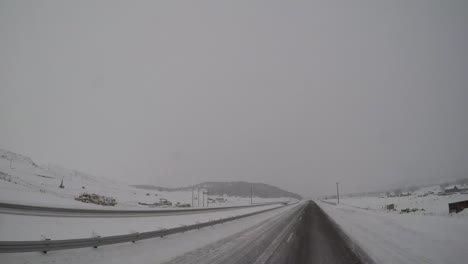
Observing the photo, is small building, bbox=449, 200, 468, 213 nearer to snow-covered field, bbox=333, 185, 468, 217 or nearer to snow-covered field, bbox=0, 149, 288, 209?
snow-covered field, bbox=333, 185, 468, 217

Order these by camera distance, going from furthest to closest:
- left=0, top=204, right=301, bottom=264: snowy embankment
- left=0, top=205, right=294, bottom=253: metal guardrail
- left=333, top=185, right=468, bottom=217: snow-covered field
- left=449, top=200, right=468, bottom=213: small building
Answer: left=333, top=185, right=468, bottom=217: snow-covered field < left=449, top=200, right=468, bottom=213: small building < left=0, top=204, right=301, bottom=264: snowy embankment < left=0, top=205, right=294, bottom=253: metal guardrail

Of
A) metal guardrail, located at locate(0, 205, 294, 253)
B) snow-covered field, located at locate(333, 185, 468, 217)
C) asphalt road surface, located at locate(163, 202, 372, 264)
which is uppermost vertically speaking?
metal guardrail, located at locate(0, 205, 294, 253)

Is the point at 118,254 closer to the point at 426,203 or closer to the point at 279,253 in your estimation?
the point at 279,253

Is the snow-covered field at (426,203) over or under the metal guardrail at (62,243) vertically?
under

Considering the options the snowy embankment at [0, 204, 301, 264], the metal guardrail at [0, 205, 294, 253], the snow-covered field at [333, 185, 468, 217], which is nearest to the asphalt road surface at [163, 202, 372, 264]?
the snowy embankment at [0, 204, 301, 264]

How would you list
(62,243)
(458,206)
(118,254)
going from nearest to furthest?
(62,243) → (118,254) → (458,206)

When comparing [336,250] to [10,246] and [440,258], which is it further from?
[10,246]

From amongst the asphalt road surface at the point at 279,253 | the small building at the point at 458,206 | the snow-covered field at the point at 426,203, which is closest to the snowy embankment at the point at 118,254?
the asphalt road surface at the point at 279,253

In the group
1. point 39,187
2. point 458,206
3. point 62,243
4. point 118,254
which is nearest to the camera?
point 62,243

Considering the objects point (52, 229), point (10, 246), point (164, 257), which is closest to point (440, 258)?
point (164, 257)

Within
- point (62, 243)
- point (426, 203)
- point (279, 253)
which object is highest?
point (62, 243)

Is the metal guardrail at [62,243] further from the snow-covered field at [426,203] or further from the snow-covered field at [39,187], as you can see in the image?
the snow-covered field at [426,203]

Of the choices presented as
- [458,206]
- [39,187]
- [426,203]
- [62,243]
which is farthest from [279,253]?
[426,203]

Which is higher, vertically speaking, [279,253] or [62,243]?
[62,243]
